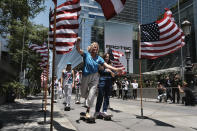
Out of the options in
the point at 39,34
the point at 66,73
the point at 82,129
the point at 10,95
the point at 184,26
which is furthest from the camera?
the point at 39,34

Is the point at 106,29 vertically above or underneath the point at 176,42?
above

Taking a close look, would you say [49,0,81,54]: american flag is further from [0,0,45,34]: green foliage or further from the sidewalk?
[0,0,45,34]: green foliage

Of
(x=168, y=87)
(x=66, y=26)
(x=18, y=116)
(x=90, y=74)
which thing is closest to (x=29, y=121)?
(x=18, y=116)

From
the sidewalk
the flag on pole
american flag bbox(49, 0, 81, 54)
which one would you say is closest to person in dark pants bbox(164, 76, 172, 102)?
the sidewalk

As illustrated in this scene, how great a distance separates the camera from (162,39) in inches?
229

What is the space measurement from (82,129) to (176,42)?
12.2ft

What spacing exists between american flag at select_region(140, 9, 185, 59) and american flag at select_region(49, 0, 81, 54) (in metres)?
2.82

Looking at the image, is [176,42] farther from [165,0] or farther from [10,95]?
[165,0]

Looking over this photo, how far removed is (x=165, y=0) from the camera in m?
43.9

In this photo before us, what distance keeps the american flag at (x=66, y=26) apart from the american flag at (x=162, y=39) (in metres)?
2.82

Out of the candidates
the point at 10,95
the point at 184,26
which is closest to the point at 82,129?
the point at 184,26

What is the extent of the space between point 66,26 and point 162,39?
320 cm

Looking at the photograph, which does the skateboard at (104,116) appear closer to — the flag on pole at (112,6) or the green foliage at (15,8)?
the flag on pole at (112,6)

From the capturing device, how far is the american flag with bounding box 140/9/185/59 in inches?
228
